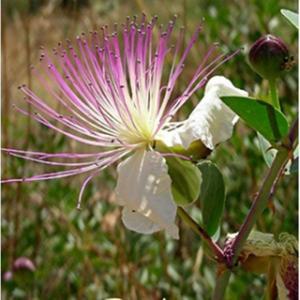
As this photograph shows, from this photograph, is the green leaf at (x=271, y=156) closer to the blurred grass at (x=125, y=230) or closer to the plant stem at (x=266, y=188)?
the plant stem at (x=266, y=188)

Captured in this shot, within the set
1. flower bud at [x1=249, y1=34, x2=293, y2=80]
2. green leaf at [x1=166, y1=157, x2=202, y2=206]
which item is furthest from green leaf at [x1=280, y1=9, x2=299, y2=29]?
green leaf at [x1=166, y1=157, x2=202, y2=206]

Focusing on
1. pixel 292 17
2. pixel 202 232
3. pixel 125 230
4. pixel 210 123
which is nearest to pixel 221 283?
pixel 202 232

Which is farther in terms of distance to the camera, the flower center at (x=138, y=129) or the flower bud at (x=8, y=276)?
the flower bud at (x=8, y=276)

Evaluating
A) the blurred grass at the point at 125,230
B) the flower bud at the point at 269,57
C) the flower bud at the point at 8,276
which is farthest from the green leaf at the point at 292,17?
the flower bud at the point at 8,276

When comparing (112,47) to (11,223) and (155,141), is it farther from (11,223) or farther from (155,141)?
(11,223)

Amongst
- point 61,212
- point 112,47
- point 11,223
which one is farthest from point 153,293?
point 112,47

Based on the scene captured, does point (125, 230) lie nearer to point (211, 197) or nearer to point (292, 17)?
point (211, 197)

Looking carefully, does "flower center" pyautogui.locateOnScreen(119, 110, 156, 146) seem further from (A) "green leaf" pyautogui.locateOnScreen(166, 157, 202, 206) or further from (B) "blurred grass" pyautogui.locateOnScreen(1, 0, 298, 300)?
(B) "blurred grass" pyautogui.locateOnScreen(1, 0, 298, 300)
